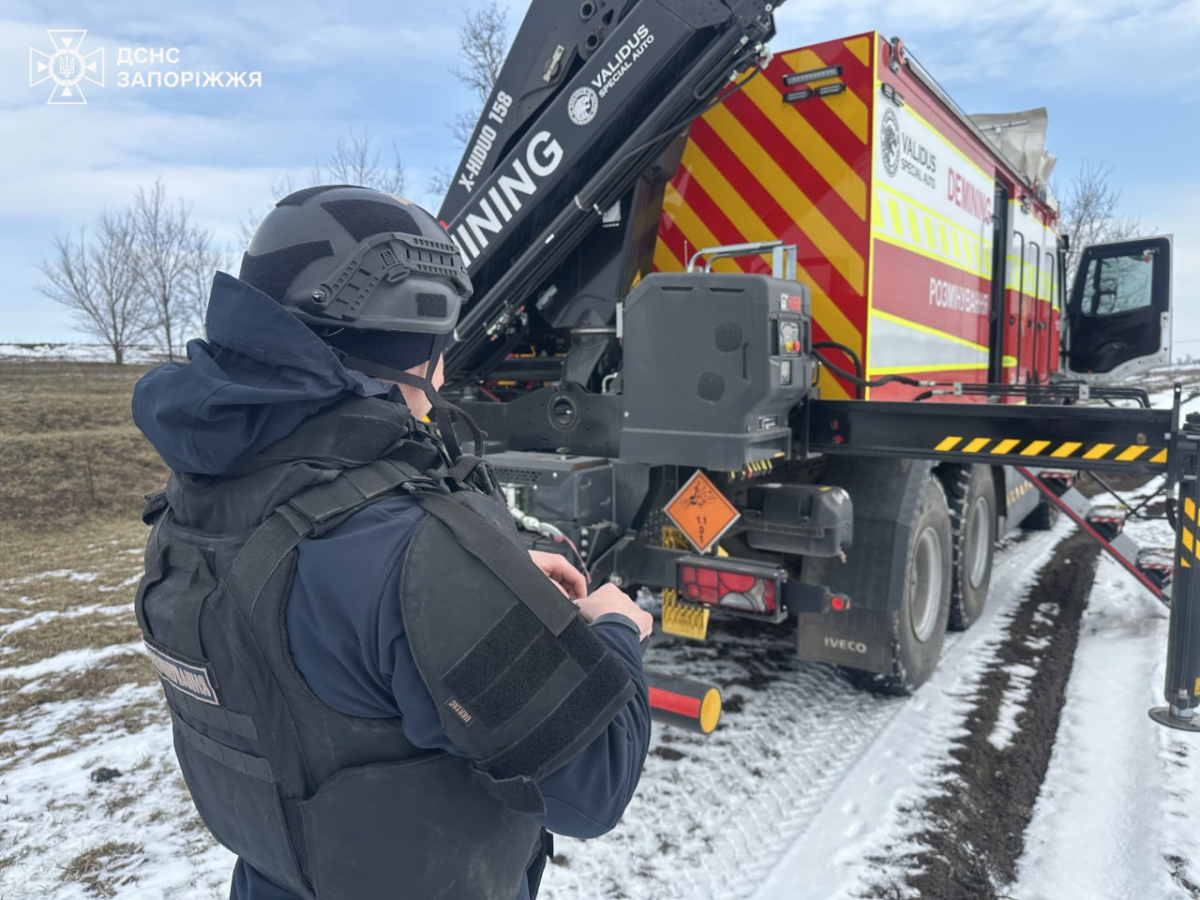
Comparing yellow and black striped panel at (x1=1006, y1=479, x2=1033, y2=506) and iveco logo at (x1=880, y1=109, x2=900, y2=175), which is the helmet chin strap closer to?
iveco logo at (x1=880, y1=109, x2=900, y2=175)

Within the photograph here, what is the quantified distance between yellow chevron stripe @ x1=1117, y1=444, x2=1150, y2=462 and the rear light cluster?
55.6 inches

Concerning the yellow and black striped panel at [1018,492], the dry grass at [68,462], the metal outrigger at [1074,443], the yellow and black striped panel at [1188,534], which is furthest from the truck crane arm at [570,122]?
the dry grass at [68,462]

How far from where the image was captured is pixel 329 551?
1.09m

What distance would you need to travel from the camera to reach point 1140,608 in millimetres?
5770

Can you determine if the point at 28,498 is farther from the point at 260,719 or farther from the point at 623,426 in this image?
the point at 260,719

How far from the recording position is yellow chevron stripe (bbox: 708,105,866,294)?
12.8ft

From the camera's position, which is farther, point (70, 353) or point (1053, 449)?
point (70, 353)

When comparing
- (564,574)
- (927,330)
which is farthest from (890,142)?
(564,574)

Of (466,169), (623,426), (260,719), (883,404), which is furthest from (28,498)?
(260,719)

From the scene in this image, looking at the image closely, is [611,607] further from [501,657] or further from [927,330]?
[927,330]

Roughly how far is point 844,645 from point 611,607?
3.07 metres

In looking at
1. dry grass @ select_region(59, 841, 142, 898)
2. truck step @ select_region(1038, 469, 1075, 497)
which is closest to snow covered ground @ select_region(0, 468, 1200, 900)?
dry grass @ select_region(59, 841, 142, 898)

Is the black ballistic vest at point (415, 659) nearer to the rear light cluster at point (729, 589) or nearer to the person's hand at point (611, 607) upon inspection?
the person's hand at point (611, 607)

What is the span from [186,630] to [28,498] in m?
10.3
